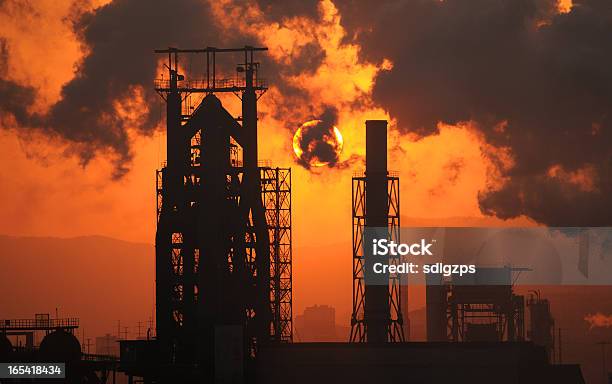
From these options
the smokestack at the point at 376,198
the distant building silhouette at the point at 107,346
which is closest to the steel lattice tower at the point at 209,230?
the smokestack at the point at 376,198

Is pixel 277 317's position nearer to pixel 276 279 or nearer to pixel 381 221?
pixel 276 279

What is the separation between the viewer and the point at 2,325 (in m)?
68.8

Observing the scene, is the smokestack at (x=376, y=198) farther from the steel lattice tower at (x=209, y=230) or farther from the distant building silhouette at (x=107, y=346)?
the distant building silhouette at (x=107, y=346)

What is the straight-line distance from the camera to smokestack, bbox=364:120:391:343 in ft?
218

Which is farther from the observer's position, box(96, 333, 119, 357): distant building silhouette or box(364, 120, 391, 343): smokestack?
box(96, 333, 119, 357): distant building silhouette

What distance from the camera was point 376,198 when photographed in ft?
219

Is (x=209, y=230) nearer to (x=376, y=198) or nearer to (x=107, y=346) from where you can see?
(x=376, y=198)

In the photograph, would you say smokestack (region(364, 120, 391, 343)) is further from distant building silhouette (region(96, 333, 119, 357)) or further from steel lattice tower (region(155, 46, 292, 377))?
distant building silhouette (region(96, 333, 119, 357))

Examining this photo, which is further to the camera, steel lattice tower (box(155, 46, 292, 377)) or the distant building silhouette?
the distant building silhouette

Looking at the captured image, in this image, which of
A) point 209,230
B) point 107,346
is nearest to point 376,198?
point 209,230

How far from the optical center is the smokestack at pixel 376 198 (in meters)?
66.5

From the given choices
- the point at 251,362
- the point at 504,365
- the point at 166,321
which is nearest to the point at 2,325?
the point at 166,321

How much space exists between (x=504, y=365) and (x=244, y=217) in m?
13.4

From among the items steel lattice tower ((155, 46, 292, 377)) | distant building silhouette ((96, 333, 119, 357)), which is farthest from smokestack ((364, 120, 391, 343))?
distant building silhouette ((96, 333, 119, 357))
